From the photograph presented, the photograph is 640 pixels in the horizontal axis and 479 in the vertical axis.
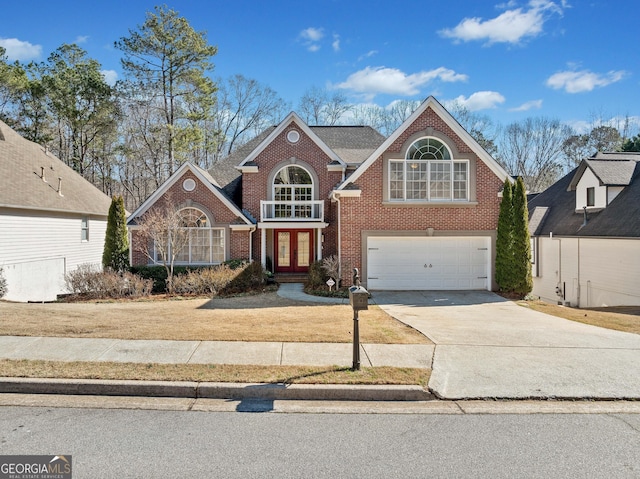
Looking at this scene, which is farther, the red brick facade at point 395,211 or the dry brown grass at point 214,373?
the red brick facade at point 395,211

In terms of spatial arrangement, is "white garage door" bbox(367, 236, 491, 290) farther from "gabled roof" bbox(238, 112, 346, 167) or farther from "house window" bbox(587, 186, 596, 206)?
"house window" bbox(587, 186, 596, 206)

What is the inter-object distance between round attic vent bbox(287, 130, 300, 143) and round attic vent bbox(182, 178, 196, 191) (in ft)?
15.2

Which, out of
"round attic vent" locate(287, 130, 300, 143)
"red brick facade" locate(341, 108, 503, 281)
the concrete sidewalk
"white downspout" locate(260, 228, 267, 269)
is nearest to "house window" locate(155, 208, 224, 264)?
"white downspout" locate(260, 228, 267, 269)

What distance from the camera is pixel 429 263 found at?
15.7m

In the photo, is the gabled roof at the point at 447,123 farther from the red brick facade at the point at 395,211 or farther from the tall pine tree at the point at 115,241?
the tall pine tree at the point at 115,241

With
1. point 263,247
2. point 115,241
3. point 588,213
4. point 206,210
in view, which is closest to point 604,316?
point 588,213

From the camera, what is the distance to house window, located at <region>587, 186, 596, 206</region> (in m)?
20.0

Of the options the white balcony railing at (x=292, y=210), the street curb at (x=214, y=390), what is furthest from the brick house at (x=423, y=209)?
the street curb at (x=214, y=390)

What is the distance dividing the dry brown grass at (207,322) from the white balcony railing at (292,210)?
6.40 meters

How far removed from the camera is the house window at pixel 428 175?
1549cm

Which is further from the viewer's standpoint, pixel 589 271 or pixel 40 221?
pixel 40 221

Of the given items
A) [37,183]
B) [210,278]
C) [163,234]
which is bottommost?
[210,278]

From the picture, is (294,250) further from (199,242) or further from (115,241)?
(115,241)

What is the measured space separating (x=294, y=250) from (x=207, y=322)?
33.3ft
